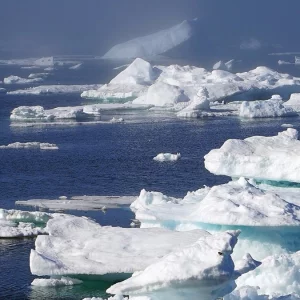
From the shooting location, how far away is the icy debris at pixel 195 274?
45.5 ft

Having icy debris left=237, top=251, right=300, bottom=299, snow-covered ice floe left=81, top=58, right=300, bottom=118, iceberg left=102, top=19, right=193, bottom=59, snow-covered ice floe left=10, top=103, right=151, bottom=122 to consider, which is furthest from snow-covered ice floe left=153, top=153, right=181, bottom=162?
iceberg left=102, top=19, right=193, bottom=59

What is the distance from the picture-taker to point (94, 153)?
36.9 meters

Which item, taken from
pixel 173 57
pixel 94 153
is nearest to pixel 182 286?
pixel 94 153

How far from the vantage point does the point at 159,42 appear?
9588 cm

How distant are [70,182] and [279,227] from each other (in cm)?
1255

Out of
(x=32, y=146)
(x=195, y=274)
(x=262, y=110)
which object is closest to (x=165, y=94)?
(x=262, y=110)

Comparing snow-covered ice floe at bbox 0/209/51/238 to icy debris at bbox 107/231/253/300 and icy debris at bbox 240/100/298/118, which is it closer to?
icy debris at bbox 107/231/253/300

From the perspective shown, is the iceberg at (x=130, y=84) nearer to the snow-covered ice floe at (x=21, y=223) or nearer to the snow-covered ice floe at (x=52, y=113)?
the snow-covered ice floe at (x=52, y=113)

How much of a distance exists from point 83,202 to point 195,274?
506 inches

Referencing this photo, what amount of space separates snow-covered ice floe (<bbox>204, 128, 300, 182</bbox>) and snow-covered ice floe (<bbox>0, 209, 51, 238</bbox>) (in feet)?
15.3

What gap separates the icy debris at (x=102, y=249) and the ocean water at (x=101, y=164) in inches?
19.1

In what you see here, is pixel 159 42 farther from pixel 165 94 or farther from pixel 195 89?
pixel 165 94

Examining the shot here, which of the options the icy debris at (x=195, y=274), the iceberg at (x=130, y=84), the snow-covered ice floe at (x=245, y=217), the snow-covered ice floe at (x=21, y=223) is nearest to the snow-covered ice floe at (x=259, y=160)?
the snow-covered ice floe at (x=245, y=217)

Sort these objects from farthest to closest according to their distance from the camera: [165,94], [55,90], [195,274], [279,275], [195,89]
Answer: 1. [55,90]
2. [195,89]
3. [165,94]
4. [279,275]
5. [195,274]
